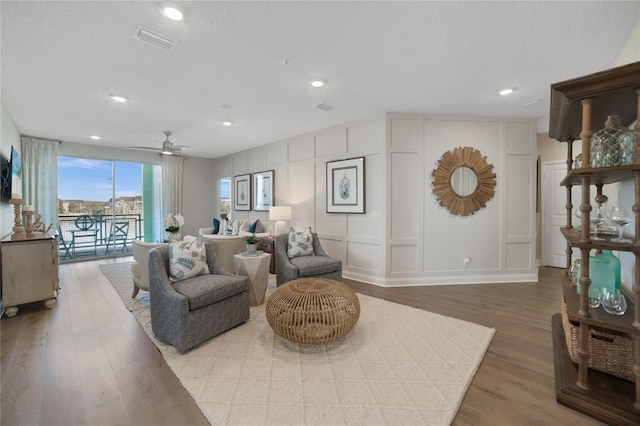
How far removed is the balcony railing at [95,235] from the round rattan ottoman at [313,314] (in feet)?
20.8

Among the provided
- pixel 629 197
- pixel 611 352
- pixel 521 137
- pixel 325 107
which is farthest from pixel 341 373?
pixel 521 137

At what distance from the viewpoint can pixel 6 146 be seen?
391 centimetres

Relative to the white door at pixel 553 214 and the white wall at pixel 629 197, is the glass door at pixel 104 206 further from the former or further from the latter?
the white door at pixel 553 214

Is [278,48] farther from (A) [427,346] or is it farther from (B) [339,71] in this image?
(A) [427,346]

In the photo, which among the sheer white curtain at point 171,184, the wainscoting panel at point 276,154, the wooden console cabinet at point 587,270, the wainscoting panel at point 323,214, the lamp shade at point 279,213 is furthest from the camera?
the sheer white curtain at point 171,184

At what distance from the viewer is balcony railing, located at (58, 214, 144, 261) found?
6.24 m

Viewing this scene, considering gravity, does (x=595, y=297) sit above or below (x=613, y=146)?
below

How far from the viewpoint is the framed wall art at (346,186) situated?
4520mm

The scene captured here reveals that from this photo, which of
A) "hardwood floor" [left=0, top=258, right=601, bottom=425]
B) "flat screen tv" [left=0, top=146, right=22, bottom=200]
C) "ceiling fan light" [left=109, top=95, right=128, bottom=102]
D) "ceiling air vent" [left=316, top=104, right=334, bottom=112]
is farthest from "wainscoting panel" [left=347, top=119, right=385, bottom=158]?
"flat screen tv" [left=0, top=146, right=22, bottom=200]

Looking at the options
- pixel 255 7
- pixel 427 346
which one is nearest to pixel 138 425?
pixel 427 346

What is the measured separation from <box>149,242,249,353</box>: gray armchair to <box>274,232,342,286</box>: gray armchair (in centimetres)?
86

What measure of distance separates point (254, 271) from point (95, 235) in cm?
567

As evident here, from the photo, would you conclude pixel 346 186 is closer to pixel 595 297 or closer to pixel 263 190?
pixel 263 190

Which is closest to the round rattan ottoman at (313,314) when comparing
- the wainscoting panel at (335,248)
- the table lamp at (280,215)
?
the wainscoting panel at (335,248)
